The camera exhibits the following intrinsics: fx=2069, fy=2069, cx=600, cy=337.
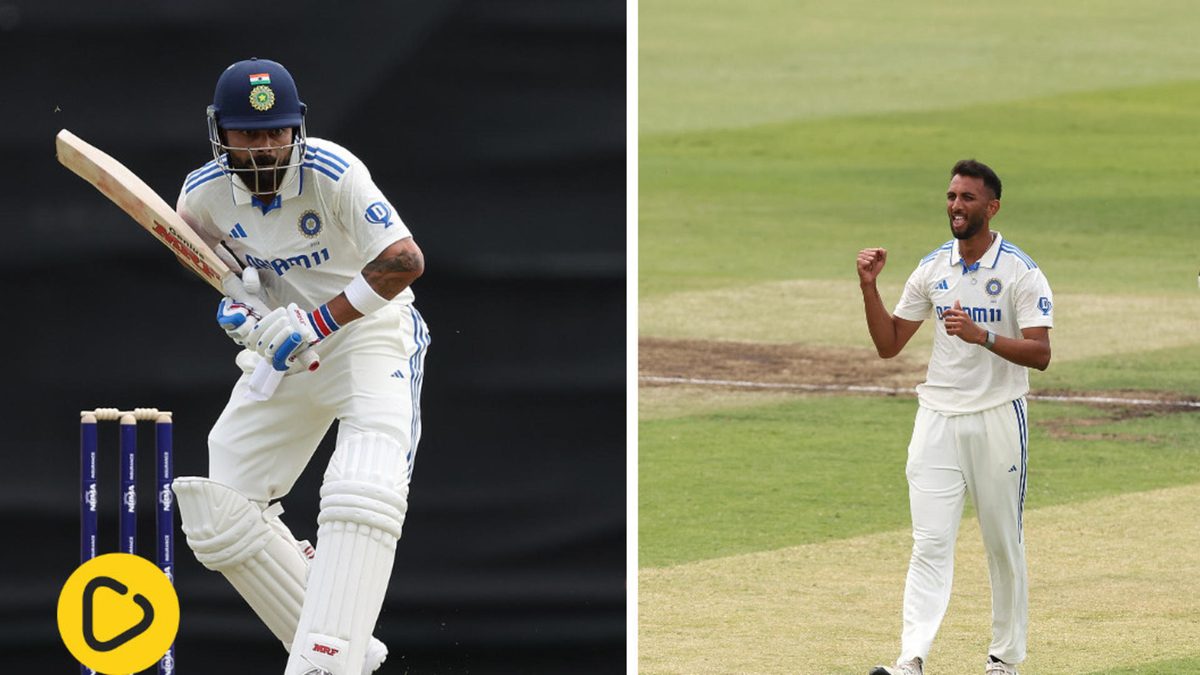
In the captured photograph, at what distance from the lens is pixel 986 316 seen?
594cm

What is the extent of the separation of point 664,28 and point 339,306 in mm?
15517

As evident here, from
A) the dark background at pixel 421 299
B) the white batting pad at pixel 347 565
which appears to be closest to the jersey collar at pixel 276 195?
the white batting pad at pixel 347 565

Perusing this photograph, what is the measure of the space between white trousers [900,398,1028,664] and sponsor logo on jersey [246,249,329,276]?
185 centimetres

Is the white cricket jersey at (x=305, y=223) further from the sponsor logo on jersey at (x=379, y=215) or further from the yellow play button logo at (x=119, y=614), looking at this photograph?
the yellow play button logo at (x=119, y=614)

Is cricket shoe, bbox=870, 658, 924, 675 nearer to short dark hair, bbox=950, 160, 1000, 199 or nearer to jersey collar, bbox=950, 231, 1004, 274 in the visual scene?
jersey collar, bbox=950, 231, 1004, 274

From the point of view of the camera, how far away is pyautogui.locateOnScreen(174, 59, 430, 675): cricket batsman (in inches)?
197

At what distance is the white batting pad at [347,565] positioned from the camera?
496 centimetres

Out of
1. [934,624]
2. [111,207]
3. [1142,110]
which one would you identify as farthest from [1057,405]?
[1142,110]

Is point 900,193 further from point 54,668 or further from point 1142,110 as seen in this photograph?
point 54,668

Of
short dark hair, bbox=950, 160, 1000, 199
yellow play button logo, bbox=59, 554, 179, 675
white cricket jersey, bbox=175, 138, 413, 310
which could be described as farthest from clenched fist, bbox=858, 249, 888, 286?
yellow play button logo, bbox=59, 554, 179, 675

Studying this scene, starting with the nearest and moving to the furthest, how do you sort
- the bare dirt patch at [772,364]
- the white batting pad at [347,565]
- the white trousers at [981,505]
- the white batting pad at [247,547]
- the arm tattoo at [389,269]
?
the white batting pad at [347,565] → the arm tattoo at [389,269] → the white batting pad at [247,547] → the white trousers at [981,505] → the bare dirt patch at [772,364]

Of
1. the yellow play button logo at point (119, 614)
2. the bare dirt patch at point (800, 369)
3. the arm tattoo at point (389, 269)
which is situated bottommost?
the yellow play button logo at point (119, 614)

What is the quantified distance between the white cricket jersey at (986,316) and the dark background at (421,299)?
96 centimetres

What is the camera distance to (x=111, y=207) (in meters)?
6.06
